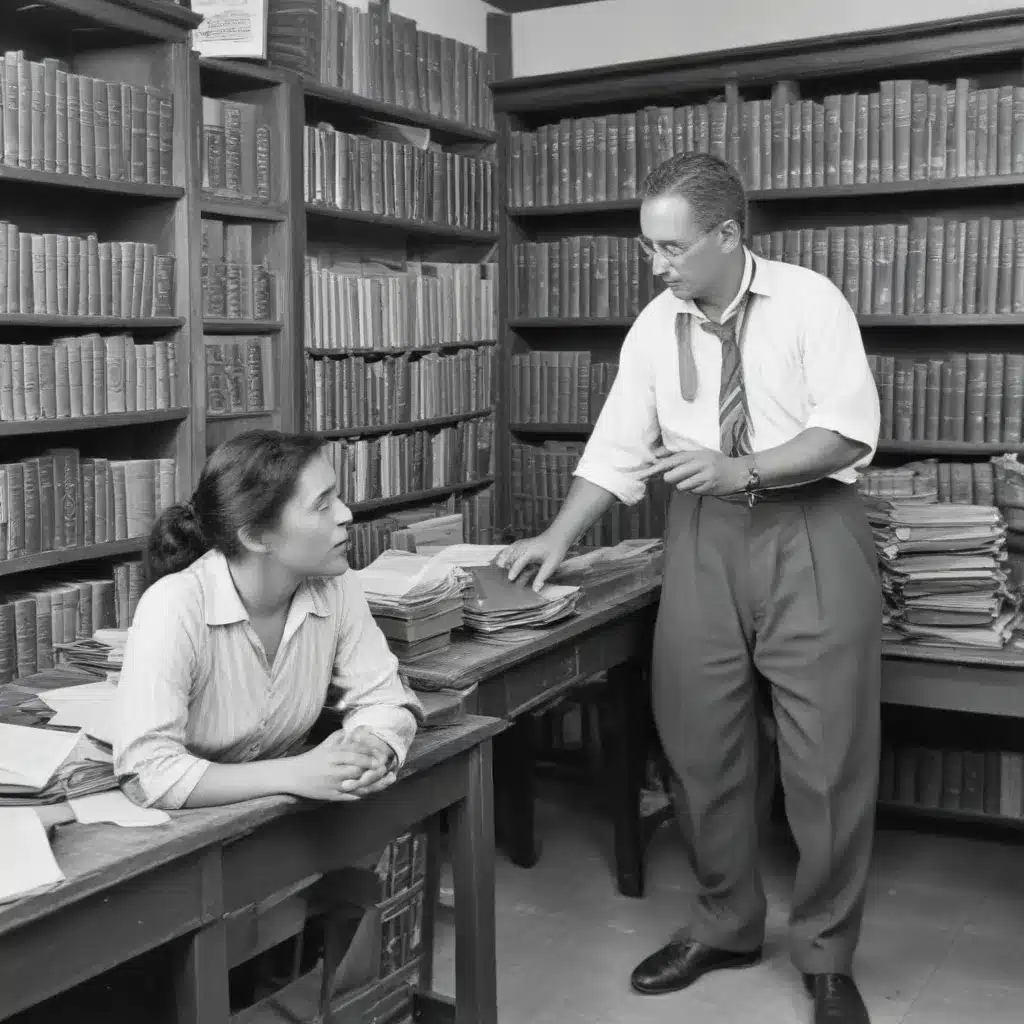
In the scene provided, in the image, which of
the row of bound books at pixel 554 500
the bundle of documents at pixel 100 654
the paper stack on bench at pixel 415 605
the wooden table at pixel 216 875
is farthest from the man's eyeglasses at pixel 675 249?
the row of bound books at pixel 554 500

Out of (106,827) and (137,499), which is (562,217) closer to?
(137,499)

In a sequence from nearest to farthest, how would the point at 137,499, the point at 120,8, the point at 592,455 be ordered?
the point at 592,455, the point at 120,8, the point at 137,499

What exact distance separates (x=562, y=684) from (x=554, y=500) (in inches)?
84.1

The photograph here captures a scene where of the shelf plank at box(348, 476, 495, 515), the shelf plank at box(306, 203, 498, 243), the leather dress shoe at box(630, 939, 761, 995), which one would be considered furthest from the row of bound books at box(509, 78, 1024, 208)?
the leather dress shoe at box(630, 939, 761, 995)

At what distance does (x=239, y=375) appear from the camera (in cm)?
358

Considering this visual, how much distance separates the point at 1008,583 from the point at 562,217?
Answer: 2345 mm

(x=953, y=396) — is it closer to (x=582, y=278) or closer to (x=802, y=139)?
(x=802, y=139)

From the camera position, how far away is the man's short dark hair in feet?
8.05

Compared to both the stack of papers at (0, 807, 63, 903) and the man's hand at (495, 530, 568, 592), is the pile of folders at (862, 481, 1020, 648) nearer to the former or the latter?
the man's hand at (495, 530, 568, 592)

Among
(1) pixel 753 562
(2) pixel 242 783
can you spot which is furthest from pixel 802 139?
(2) pixel 242 783

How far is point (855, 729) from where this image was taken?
2.53 m

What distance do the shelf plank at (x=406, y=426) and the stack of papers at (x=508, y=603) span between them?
1335 millimetres

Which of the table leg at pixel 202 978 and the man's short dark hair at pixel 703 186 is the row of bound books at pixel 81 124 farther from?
the table leg at pixel 202 978

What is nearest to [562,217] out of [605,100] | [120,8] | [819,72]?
[605,100]
